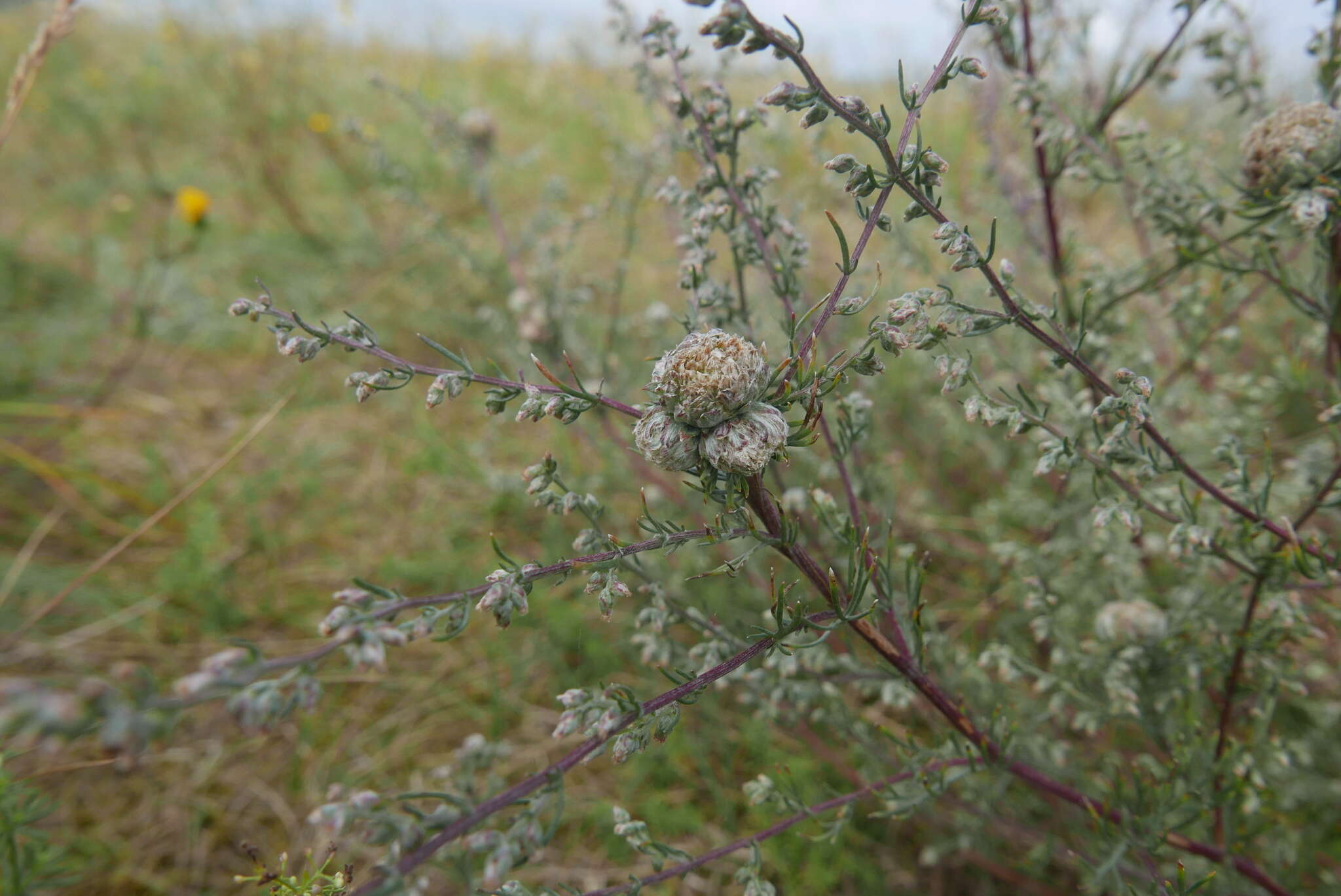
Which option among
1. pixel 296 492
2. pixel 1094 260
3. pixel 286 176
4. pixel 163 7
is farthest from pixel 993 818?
pixel 163 7

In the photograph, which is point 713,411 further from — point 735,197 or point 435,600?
point 735,197

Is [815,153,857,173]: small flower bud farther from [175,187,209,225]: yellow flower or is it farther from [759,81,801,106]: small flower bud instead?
[175,187,209,225]: yellow flower

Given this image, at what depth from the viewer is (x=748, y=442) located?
3.68 ft

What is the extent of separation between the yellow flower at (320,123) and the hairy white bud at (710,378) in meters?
6.07

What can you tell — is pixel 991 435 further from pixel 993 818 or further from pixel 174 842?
pixel 174 842

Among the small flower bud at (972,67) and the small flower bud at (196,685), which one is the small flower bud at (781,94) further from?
the small flower bud at (196,685)

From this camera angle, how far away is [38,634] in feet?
9.90

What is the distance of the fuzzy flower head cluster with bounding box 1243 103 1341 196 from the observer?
1.57m

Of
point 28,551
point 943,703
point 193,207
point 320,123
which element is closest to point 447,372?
point 943,703

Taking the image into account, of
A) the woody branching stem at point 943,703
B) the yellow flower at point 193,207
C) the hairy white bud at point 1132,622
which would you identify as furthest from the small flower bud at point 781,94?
the yellow flower at point 193,207

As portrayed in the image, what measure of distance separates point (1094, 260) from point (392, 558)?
3084 mm

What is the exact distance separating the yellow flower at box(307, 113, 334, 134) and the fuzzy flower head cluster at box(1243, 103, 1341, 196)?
624cm

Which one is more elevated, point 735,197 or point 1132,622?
point 735,197

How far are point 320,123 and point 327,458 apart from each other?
3483 mm
